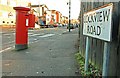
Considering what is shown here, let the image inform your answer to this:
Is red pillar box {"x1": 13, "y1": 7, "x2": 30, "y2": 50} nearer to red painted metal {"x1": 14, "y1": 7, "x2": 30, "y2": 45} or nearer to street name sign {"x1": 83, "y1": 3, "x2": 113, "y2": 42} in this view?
red painted metal {"x1": 14, "y1": 7, "x2": 30, "y2": 45}

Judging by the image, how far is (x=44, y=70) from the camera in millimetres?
6074

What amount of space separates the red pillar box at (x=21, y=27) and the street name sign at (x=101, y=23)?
5.98 metres

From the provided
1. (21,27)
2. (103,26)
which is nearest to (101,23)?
(103,26)

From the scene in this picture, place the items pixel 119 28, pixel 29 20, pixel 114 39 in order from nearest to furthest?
pixel 119 28 < pixel 114 39 < pixel 29 20

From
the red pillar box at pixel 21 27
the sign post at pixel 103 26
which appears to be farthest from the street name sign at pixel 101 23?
the red pillar box at pixel 21 27

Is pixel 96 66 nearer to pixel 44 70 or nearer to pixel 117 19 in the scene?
pixel 44 70

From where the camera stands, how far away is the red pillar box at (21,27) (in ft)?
35.4

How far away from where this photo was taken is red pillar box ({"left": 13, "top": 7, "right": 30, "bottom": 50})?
1080 cm

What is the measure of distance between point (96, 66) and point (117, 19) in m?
1.82

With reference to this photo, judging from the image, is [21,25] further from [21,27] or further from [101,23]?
[101,23]

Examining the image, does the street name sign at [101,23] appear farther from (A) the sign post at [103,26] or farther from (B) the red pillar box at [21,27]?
(B) the red pillar box at [21,27]

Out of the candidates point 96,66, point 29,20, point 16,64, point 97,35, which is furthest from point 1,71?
point 29,20

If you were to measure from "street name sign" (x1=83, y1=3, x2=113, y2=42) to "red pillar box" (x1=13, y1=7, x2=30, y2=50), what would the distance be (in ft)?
19.6

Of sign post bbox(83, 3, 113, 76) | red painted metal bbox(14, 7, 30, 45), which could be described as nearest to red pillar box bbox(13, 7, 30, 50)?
red painted metal bbox(14, 7, 30, 45)
